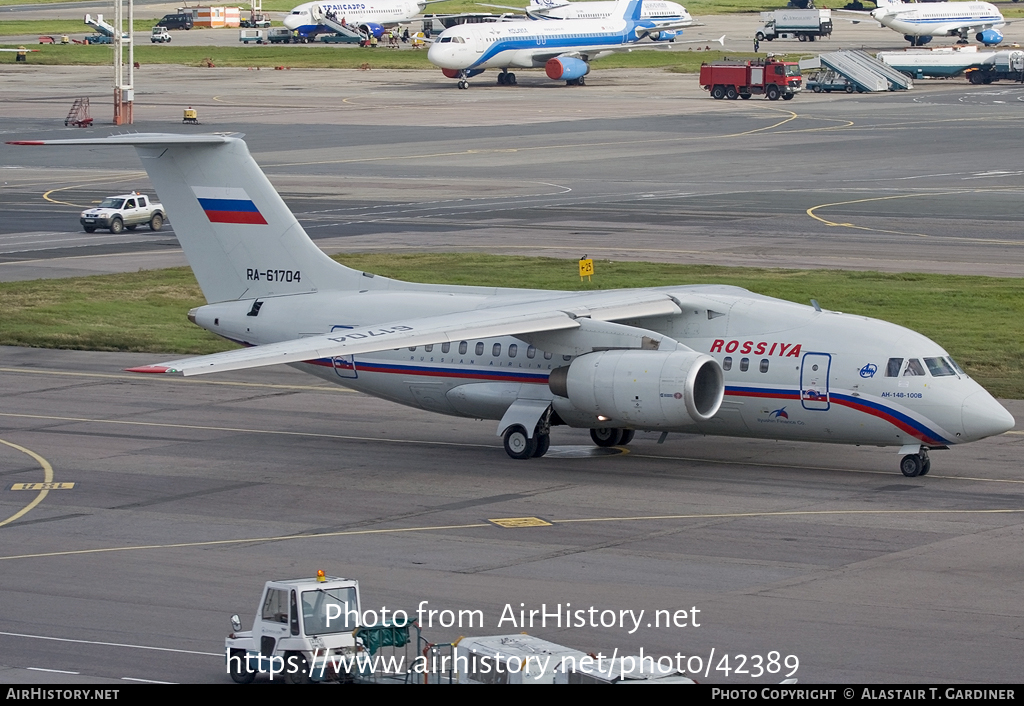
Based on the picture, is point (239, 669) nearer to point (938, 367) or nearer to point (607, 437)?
point (607, 437)

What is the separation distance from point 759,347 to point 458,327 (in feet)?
21.3

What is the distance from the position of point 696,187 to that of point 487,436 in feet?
155

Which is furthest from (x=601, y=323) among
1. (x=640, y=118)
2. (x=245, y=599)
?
(x=640, y=118)

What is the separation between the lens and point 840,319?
32.8m

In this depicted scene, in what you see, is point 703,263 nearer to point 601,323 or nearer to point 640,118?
point 601,323

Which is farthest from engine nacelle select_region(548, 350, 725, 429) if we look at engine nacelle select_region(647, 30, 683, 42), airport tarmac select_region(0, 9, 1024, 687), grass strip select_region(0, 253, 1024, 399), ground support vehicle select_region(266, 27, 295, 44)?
ground support vehicle select_region(266, 27, 295, 44)

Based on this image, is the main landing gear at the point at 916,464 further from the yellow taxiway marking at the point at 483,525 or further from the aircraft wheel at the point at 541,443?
the aircraft wheel at the point at 541,443

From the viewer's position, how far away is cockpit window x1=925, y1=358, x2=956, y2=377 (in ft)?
103

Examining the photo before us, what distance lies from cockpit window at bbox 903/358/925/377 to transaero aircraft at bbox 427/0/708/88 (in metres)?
104

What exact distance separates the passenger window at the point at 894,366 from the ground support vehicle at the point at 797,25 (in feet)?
486

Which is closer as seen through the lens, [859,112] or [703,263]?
[703,263]

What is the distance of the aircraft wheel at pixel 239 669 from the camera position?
19078 mm

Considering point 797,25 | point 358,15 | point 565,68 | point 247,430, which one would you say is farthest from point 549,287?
point 358,15

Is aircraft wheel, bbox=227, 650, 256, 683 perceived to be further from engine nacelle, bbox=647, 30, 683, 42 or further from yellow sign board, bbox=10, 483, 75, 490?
engine nacelle, bbox=647, 30, 683, 42
